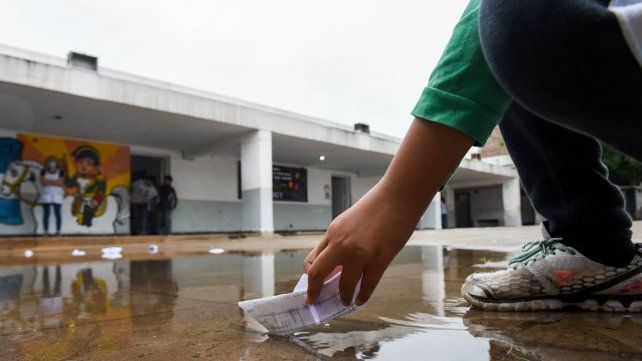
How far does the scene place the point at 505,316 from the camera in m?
1.28

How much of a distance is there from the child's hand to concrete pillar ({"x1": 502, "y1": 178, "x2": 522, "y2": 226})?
75.5ft

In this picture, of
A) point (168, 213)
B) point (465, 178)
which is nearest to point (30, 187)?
point (168, 213)

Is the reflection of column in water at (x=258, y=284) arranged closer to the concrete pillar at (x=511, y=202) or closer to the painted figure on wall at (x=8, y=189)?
the painted figure on wall at (x=8, y=189)

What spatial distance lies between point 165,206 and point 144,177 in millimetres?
1999

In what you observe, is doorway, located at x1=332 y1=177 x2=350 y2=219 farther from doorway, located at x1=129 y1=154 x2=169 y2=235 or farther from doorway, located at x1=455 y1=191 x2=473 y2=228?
doorway, located at x1=455 y1=191 x2=473 y2=228

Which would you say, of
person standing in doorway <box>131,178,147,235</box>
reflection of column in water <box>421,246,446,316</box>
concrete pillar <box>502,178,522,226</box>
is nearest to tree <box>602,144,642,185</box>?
concrete pillar <box>502,178,522,226</box>

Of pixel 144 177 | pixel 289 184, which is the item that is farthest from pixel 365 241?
pixel 289 184

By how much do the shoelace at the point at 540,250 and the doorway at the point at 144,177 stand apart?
40.2 ft

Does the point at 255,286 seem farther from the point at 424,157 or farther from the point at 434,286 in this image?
the point at 424,157

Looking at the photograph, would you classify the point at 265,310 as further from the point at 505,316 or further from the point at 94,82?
the point at 94,82

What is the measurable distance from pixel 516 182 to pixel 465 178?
260 centimetres

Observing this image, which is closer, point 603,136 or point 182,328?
point 603,136

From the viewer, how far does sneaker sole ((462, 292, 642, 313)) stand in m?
1.27

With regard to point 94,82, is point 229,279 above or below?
below
